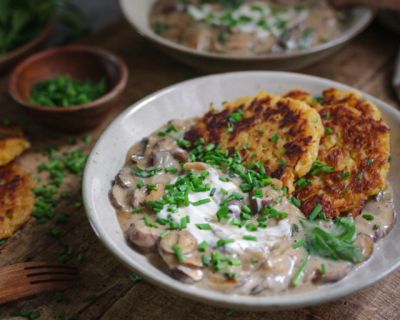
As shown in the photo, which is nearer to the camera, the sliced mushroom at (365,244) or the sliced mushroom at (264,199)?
the sliced mushroom at (365,244)

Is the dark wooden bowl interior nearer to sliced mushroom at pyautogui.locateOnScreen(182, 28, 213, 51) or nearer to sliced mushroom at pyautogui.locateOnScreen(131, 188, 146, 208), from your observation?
sliced mushroom at pyautogui.locateOnScreen(182, 28, 213, 51)

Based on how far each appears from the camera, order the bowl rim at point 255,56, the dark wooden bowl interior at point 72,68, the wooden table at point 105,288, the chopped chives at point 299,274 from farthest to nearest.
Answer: the dark wooden bowl interior at point 72,68, the bowl rim at point 255,56, the wooden table at point 105,288, the chopped chives at point 299,274

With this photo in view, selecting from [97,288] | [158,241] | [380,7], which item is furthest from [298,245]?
[380,7]

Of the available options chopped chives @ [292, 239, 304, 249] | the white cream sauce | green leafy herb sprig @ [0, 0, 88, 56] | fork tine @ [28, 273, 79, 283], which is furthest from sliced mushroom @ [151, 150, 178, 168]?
green leafy herb sprig @ [0, 0, 88, 56]

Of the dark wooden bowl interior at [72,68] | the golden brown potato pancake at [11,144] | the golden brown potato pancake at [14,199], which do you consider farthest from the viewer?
the dark wooden bowl interior at [72,68]

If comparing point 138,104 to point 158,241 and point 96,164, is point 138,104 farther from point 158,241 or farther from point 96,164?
point 158,241

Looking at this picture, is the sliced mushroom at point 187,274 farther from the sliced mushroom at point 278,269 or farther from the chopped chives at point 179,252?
the sliced mushroom at point 278,269

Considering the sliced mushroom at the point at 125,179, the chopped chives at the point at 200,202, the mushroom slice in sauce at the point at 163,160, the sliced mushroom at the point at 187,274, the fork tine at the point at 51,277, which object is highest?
the chopped chives at the point at 200,202

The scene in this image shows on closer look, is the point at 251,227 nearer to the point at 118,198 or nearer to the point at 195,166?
the point at 195,166

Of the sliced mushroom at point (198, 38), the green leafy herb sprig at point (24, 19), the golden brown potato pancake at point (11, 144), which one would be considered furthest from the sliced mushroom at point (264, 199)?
the green leafy herb sprig at point (24, 19)
